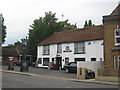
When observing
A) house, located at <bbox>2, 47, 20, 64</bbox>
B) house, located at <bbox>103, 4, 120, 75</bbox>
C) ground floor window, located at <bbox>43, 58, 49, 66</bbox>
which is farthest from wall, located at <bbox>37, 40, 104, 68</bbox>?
house, located at <bbox>2, 47, 20, 64</bbox>

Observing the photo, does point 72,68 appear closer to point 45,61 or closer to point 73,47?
point 73,47

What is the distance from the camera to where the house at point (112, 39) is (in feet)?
82.1

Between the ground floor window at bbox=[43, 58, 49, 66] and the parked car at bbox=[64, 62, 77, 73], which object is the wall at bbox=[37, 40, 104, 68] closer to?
the ground floor window at bbox=[43, 58, 49, 66]

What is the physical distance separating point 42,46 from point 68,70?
15440mm

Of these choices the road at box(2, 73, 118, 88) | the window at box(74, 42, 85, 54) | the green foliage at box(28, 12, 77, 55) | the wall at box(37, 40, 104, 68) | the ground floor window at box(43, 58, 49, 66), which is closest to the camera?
the road at box(2, 73, 118, 88)

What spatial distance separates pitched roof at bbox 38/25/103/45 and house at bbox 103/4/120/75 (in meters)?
6.92

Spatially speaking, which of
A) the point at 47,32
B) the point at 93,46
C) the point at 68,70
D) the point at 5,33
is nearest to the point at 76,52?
the point at 93,46

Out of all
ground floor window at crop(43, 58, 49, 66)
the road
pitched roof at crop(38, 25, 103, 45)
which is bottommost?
the road

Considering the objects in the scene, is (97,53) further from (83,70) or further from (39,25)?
(39,25)

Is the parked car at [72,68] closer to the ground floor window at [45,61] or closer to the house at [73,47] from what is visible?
the house at [73,47]

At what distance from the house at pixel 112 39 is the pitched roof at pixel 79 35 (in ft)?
22.7

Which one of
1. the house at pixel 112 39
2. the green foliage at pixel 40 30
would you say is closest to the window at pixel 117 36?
the house at pixel 112 39

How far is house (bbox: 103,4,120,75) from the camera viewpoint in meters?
25.0

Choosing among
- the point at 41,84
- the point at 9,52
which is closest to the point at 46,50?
the point at 9,52
